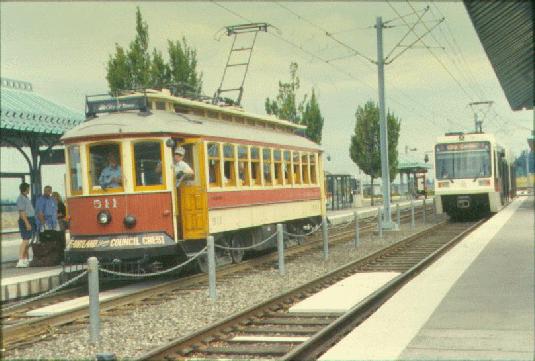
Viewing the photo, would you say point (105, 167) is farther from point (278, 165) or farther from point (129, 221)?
point (278, 165)

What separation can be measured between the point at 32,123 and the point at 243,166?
16.4 ft

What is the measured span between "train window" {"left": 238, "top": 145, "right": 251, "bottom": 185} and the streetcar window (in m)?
2.52

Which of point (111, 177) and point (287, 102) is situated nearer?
point (111, 177)

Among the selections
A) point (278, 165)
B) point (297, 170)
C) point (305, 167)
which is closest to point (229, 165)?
point (278, 165)

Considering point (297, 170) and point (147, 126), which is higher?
point (147, 126)

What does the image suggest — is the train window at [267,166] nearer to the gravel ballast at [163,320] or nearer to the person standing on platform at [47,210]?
the gravel ballast at [163,320]

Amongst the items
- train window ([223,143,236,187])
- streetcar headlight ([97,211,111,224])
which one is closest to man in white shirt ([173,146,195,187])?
streetcar headlight ([97,211,111,224])

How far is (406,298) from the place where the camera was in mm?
10656

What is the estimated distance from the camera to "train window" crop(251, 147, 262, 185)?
16953mm

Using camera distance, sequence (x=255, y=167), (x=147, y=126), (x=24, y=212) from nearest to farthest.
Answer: (x=147, y=126), (x=24, y=212), (x=255, y=167)

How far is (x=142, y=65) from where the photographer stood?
94.4 feet

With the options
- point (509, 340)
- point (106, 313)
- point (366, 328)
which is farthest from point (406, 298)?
point (106, 313)

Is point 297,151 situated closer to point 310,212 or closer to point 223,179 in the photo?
point 310,212

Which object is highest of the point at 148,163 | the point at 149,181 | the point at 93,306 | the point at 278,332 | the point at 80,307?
the point at 148,163
